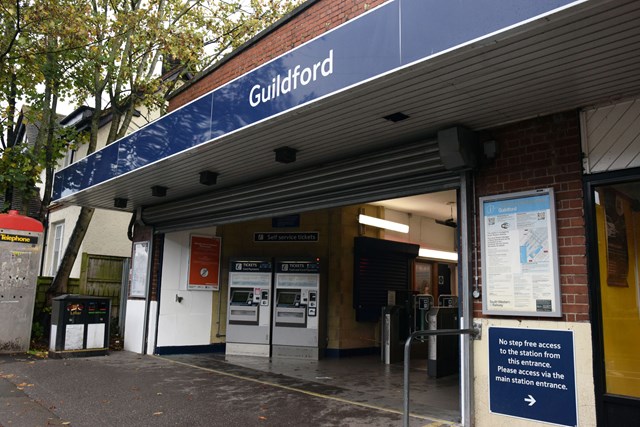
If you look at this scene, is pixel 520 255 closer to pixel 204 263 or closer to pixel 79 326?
pixel 204 263

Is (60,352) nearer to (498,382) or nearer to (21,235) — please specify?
(21,235)

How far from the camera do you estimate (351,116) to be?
5.35 m

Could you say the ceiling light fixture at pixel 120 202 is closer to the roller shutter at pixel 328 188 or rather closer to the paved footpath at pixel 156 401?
the roller shutter at pixel 328 188

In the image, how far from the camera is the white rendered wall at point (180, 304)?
10.6 meters

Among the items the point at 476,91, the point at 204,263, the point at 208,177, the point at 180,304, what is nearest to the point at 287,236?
the point at 204,263

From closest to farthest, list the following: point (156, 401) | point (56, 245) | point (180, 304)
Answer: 1. point (156, 401)
2. point (180, 304)
3. point (56, 245)

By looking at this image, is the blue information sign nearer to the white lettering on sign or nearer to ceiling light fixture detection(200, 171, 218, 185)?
the white lettering on sign

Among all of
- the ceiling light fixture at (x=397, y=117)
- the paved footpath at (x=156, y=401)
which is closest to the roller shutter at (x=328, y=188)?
the ceiling light fixture at (x=397, y=117)

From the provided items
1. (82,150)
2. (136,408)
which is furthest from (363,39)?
(82,150)

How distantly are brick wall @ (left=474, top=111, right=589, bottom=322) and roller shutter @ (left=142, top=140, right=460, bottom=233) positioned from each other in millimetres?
526

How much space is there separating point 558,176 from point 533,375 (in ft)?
6.08

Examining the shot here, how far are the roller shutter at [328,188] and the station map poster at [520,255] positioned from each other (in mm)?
648

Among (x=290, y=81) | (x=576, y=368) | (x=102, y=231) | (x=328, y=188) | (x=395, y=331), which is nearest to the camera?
(x=576, y=368)

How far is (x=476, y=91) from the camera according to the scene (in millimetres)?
4555
